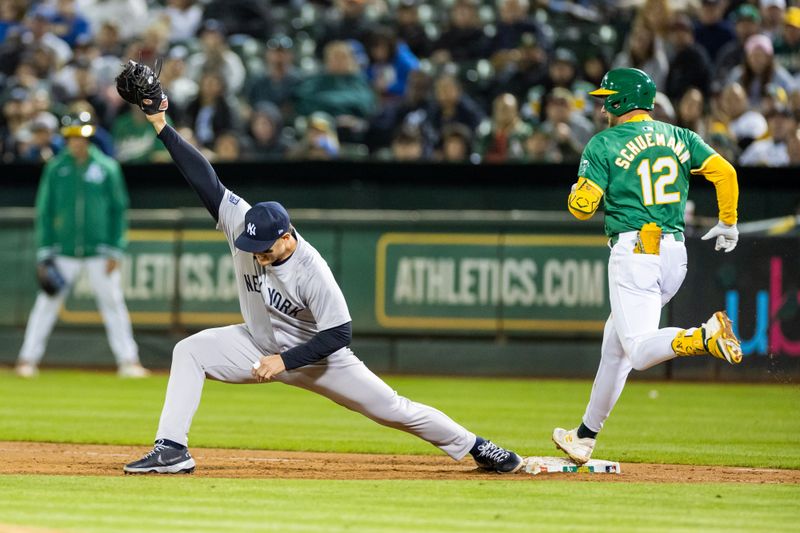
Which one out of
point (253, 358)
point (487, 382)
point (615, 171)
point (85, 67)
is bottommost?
point (487, 382)

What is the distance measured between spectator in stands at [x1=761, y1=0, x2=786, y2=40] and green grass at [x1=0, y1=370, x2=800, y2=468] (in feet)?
15.0

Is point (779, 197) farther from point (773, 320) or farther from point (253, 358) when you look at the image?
point (253, 358)

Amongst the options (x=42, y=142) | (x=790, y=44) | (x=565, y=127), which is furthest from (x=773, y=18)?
(x=42, y=142)

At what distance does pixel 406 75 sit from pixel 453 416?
7786mm

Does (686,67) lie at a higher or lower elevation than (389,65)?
lower

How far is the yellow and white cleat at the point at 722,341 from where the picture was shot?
698cm

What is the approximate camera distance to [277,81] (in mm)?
18031

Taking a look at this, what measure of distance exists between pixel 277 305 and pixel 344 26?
12031 millimetres

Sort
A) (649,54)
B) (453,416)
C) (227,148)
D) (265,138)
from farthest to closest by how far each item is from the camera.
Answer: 1. (265,138)
2. (227,148)
3. (649,54)
4. (453,416)

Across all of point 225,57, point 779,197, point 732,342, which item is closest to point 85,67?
point 225,57

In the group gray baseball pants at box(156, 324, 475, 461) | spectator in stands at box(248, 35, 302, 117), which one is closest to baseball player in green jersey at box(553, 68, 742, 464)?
Result: gray baseball pants at box(156, 324, 475, 461)

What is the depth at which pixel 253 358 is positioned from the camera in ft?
24.2

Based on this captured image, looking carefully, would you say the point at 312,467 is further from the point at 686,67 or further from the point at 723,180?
the point at 686,67

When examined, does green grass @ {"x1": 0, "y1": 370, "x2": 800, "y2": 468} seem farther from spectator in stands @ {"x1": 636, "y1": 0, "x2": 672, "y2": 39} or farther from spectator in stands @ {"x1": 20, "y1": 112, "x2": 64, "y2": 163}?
spectator in stands @ {"x1": 636, "y1": 0, "x2": 672, "y2": 39}
